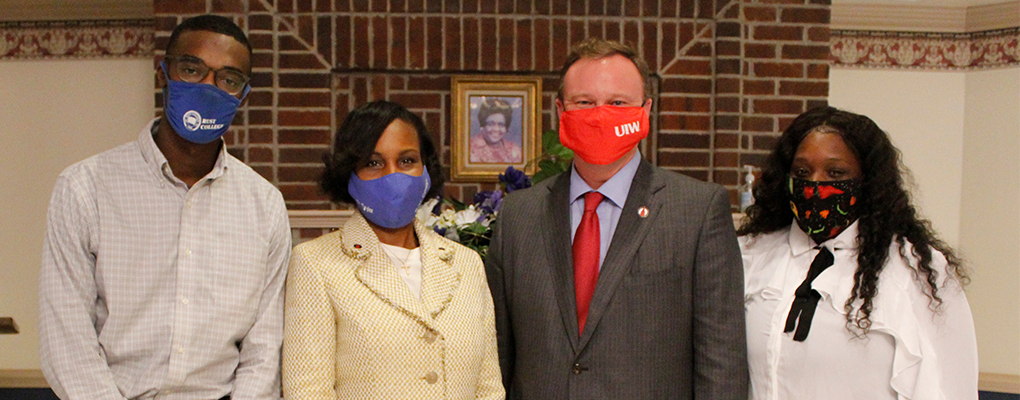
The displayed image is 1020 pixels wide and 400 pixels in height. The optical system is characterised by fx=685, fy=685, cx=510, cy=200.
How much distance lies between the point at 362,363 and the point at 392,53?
2225 millimetres

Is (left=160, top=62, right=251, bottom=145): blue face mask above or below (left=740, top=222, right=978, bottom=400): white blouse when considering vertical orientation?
above

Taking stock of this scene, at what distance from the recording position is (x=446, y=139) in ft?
11.1

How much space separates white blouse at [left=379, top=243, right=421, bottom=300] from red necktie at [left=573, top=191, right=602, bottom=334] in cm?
34

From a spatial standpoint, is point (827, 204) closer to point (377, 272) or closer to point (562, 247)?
point (562, 247)

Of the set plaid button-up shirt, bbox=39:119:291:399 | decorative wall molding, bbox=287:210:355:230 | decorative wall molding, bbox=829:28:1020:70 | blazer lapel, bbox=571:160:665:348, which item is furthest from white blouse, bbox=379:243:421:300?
decorative wall molding, bbox=829:28:1020:70

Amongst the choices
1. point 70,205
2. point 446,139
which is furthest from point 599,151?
point 446,139

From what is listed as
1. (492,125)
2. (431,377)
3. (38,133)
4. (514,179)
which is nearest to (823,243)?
(514,179)

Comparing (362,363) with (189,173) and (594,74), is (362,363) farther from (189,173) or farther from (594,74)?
(594,74)

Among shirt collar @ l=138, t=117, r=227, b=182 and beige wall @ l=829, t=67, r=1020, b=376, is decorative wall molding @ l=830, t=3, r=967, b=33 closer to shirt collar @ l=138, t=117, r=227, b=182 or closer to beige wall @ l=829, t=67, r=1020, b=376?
beige wall @ l=829, t=67, r=1020, b=376

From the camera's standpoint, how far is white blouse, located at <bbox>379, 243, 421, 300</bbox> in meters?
1.48

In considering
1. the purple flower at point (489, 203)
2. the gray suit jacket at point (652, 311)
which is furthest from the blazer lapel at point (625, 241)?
the purple flower at point (489, 203)

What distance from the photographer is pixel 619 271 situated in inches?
55.4

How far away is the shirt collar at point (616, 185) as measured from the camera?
1503 millimetres

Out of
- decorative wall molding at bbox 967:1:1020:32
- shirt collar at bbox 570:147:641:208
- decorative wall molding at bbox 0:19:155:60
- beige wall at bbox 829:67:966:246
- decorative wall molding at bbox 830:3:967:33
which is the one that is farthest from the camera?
beige wall at bbox 829:67:966:246
